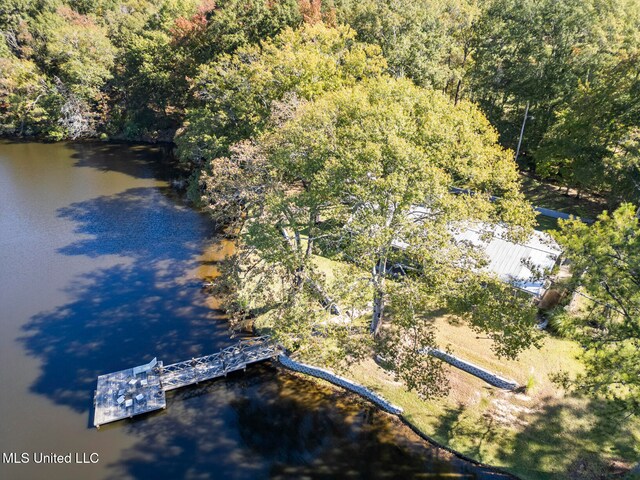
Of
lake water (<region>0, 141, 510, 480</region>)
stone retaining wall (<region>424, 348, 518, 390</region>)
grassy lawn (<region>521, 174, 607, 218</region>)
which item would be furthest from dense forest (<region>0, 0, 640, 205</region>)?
stone retaining wall (<region>424, 348, 518, 390</region>)

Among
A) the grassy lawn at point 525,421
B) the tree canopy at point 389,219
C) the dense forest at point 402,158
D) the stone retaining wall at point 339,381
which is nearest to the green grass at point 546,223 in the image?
the dense forest at point 402,158

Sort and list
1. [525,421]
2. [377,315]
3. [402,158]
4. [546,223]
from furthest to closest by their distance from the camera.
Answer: [546,223] → [377,315] → [525,421] → [402,158]

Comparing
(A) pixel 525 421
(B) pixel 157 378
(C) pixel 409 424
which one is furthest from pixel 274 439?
(A) pixel 525 421

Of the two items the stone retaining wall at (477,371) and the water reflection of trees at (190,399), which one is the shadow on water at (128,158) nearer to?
the water reflection of trees at (190,399)

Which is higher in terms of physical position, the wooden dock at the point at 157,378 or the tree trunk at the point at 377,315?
the tree trunk at the point at 377,315

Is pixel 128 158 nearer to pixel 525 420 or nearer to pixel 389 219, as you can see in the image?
pixel 389 219

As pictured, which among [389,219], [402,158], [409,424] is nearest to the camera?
[402,158]
